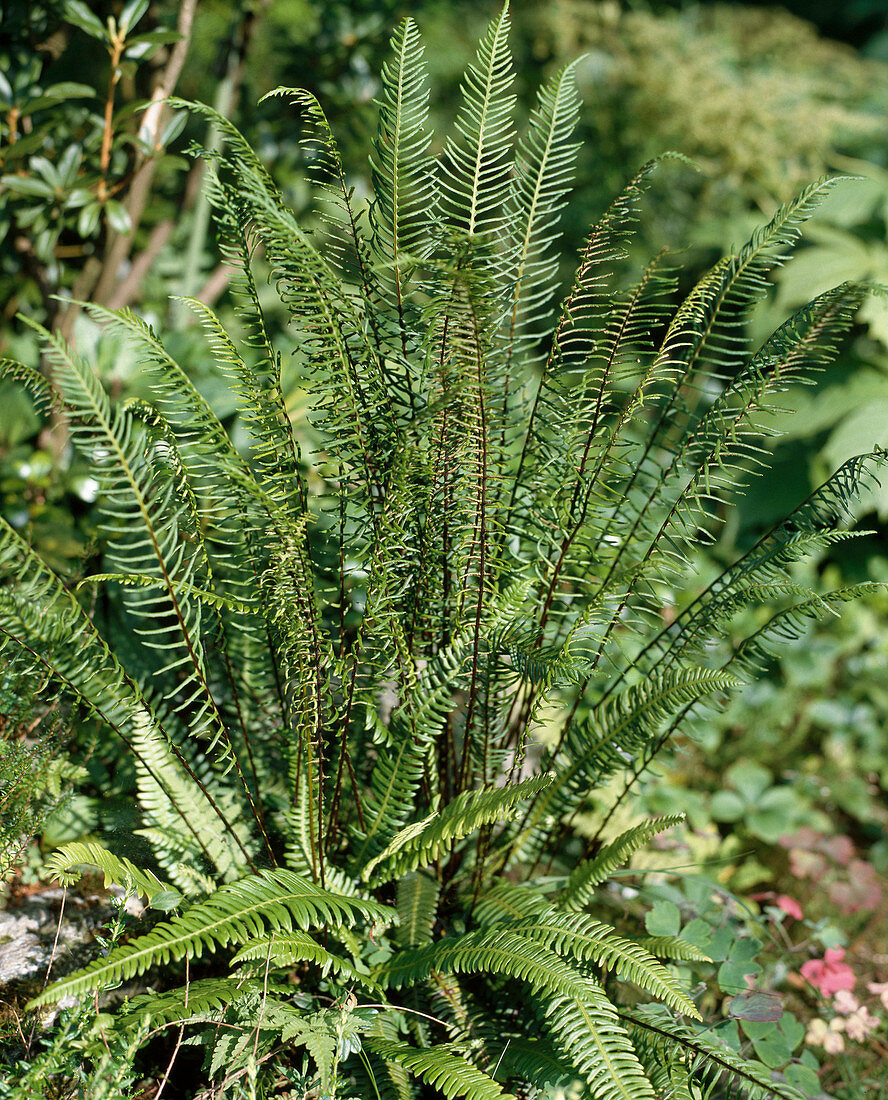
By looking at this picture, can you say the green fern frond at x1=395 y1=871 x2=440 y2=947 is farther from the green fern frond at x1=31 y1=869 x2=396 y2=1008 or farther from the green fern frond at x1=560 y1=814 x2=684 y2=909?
the green fern frond at x1=560 y1=814 x2=684 y2=909

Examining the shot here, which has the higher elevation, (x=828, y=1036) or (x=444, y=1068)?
(x=444, y=1068)

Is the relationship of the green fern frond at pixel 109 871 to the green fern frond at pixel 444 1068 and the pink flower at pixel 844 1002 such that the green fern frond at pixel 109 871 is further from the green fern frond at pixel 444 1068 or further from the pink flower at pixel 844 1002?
the pink flower at pixel 844 1002

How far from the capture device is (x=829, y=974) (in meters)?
1.78

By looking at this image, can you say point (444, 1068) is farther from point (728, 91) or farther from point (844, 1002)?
point (728, 91)

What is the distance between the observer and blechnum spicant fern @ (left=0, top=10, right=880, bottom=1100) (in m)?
1.18

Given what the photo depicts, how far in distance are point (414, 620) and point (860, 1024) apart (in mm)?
1295

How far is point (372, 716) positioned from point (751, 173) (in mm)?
3747

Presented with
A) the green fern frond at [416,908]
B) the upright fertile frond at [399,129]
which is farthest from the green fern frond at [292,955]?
the upright fertile frond at [399,129]

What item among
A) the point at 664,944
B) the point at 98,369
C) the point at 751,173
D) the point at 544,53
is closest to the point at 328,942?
the point at 664,944

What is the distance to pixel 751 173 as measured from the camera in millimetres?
4051

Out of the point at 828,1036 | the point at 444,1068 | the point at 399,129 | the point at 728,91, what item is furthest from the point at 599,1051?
the point at 728,91

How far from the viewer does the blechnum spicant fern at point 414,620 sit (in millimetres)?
1178

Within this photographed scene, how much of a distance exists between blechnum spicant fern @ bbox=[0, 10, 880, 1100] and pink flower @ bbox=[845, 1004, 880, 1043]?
0.43m

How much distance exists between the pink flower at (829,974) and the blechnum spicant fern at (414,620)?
1.41ft
